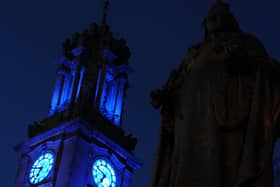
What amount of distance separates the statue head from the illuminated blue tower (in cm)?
4052

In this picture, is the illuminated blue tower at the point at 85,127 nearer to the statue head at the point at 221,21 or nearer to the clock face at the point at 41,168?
the clock face at the point at 41,168

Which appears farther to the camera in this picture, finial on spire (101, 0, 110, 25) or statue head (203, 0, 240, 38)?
finial on spire (101, 0, 110, 25)

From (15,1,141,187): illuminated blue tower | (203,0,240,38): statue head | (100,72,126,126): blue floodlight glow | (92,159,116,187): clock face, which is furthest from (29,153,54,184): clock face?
(203,0,240,38): statue head

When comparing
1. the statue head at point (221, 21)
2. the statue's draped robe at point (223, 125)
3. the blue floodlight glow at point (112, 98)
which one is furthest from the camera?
the blue floodlight glow at point (112, 98)

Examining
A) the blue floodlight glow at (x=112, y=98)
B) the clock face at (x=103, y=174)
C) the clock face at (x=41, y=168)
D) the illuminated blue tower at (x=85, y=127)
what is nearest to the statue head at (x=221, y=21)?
the illuminated blue tower at (x=85, y=127)

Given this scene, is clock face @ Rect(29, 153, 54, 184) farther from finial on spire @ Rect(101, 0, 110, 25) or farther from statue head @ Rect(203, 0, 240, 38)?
statue head @ Rect(203, 0, 240, 38)

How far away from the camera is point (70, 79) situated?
57.2 meters

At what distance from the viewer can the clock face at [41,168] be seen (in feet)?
169

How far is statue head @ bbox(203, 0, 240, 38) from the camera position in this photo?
830 cm

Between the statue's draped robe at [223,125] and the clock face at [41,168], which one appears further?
the clock face at [41,168]

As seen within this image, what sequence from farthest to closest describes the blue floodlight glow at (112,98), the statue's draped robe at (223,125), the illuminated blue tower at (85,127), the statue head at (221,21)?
the blue floodlight glow at (112,98) < the illuminated blue tower at (85,127) < the statue head at (221,21) < the statue's draped robe at (223,125)

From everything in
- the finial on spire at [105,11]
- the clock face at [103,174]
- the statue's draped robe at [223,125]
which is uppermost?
the finial on spire at [105,11]

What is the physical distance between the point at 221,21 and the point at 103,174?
44.6 m

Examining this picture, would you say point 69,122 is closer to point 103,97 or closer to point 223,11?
point 103,97
